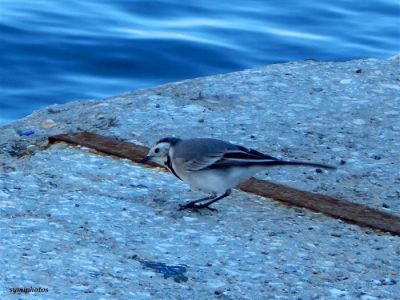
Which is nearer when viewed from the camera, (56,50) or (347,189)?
(347,189)

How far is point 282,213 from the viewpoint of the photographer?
6.16 meters

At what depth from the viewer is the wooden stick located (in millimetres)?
6066

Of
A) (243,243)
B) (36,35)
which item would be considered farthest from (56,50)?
(243,243)

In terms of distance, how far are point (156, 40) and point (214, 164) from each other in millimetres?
7657

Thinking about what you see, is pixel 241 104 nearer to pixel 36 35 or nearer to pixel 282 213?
pixel 282 213

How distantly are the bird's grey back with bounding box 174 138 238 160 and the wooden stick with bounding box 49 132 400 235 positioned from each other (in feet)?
1.51

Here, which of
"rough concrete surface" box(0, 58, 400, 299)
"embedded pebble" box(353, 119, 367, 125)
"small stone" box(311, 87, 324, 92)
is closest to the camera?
"rough concrete surface" box(0, 58, 400, 299)

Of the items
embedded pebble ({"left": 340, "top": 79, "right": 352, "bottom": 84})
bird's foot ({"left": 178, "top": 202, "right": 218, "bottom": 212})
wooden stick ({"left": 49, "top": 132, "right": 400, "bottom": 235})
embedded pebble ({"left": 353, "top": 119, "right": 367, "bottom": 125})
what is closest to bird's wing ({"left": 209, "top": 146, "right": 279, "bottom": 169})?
bird's foot ({"left": 178, "top": 202, "right": 218, "bottom": 212})

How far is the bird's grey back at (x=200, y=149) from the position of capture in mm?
5961

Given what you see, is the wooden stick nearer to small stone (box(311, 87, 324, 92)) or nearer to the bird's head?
the bird's head

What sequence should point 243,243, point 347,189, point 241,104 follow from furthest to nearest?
1. point 241,104
2. point 347,189
3. point 243,243

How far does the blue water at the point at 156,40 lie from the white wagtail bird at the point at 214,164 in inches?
227

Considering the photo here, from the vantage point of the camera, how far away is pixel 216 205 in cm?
625

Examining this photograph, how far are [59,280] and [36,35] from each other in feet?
29.0
